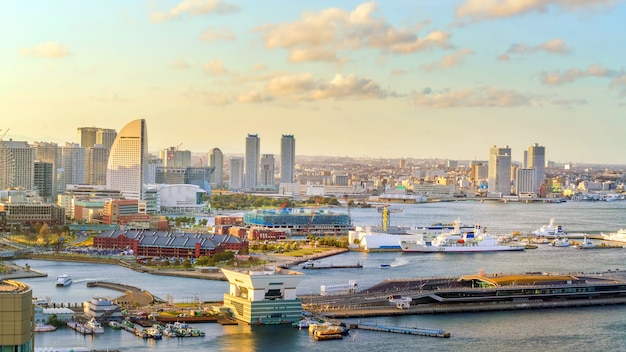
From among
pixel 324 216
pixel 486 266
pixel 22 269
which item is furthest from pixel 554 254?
pixel 22 269

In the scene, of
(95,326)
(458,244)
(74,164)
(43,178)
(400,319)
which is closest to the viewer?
(95,326)

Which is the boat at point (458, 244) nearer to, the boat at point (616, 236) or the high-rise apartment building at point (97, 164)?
the boat at point (616, 236)

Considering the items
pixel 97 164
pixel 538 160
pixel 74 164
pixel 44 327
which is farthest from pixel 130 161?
pixel 538 160

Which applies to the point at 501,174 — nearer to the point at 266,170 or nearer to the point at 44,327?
the point at 266,170

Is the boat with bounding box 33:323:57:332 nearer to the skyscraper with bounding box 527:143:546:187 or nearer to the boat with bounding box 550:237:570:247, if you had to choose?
the boat with bounding box 550:237:570:247

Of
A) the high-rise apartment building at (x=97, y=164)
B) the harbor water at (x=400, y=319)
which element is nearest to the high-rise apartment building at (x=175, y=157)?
the high-rise apartment building at (x=97, y=164)

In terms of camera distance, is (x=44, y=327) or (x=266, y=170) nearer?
(x=44, y=327)
